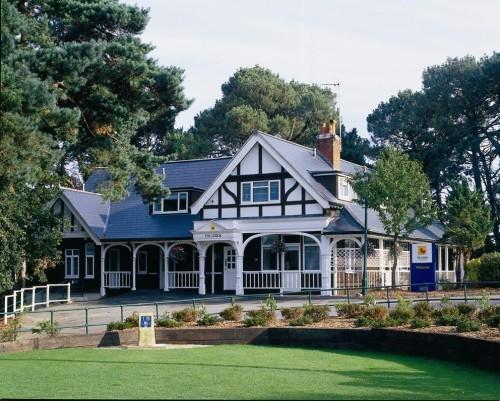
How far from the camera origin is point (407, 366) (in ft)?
51.5

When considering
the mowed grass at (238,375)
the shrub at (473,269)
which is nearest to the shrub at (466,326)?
the mowed grass at (238,375)

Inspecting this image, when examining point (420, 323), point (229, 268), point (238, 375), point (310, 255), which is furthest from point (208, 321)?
point (229, 268)

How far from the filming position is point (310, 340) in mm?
19344

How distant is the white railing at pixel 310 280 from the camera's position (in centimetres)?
3441

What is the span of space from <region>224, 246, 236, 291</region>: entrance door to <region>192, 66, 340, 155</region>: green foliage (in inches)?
946

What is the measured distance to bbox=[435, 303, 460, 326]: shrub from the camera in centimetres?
1883

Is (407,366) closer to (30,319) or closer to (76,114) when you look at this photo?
(76,114)

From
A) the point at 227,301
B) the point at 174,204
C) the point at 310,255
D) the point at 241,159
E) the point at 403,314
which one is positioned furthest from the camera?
the point at 174,204

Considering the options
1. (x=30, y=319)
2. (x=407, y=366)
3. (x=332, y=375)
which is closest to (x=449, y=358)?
(x=407, y=366)

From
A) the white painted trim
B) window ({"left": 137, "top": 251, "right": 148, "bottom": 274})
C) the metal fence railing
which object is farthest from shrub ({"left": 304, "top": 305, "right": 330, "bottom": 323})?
window ({"left": 137, "top": 251, "right": 148, "bottom": 274})

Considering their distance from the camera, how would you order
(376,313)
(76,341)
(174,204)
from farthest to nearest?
(174,204) → (376,313) → (76,341)

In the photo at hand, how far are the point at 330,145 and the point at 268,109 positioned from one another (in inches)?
1049

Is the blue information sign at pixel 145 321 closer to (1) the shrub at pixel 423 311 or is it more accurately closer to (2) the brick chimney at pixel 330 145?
(1) the shrub at pixel 423 311

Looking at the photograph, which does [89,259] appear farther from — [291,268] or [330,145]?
[330,145]
